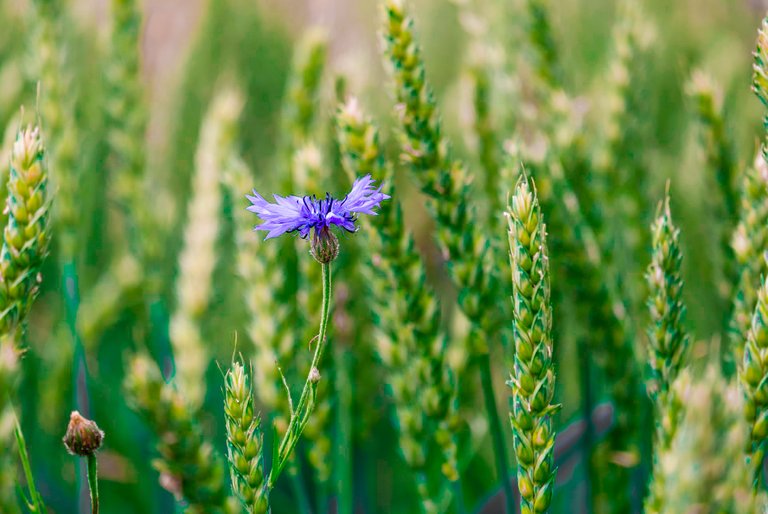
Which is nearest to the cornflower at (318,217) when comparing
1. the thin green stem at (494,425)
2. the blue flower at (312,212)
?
the blue flower at (312,212)

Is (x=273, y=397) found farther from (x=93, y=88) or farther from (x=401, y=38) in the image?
(x=93, y=88)

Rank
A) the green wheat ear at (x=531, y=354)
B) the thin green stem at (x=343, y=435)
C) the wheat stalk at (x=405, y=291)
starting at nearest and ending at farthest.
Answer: the green wheat ear at (x=531, y=354) < the wheat stalk at (x=405, y=291) < the thin green stem at (x=343, y=435)

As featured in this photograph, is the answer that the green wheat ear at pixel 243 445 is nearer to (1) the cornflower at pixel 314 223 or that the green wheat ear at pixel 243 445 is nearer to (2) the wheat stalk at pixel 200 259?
(1) the cornflower at pixel 314 223

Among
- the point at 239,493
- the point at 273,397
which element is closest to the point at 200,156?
the point at 273,397

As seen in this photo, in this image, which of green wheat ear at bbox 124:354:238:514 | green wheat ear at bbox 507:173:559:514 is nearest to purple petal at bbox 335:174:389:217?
green wheat ear at bbox 507:173:559:514

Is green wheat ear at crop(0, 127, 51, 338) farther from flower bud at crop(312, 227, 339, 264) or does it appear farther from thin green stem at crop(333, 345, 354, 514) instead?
thin green stem at crop(333, 345, 354, 514)

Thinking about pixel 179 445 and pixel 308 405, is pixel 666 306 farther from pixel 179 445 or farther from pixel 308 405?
pixel 179 445
